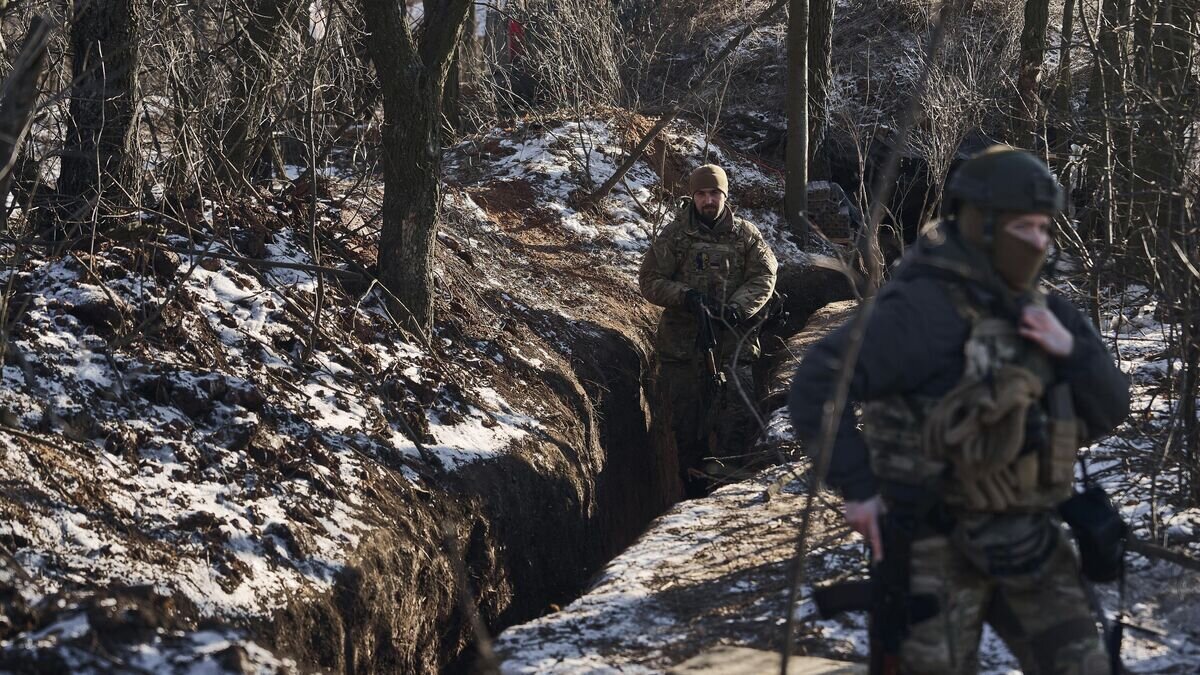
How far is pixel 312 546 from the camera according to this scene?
518 centimetres

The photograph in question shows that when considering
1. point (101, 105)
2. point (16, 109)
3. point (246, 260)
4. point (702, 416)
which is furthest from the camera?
point (702, 416)

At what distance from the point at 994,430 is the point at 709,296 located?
545 cm

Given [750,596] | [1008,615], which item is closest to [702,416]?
[750,596]

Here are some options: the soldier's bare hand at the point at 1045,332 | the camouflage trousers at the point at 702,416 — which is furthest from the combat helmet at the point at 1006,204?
the camouflage trousers at the point at 702,416

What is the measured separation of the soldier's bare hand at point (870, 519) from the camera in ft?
10.1

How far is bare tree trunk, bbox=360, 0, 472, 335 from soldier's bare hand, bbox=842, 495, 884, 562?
4.72 m

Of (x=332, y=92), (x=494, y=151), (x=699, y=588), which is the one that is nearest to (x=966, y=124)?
(x=494, y=151)

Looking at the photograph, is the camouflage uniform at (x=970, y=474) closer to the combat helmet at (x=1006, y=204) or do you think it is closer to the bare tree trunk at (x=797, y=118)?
the combat helmet at (x=1006, y=204)

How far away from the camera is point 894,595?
310 cm

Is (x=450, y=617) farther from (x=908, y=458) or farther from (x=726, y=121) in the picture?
(x=726, y=121)

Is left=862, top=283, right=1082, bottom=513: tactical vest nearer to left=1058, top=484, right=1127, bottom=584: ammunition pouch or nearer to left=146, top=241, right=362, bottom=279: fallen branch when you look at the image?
left=1058, top=484, right=1127, bottom=584: ammunition pouch

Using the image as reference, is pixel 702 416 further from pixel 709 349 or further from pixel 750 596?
pixel 750 596

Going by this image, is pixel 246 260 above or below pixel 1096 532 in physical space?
above

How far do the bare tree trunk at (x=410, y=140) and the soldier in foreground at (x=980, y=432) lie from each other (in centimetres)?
474
